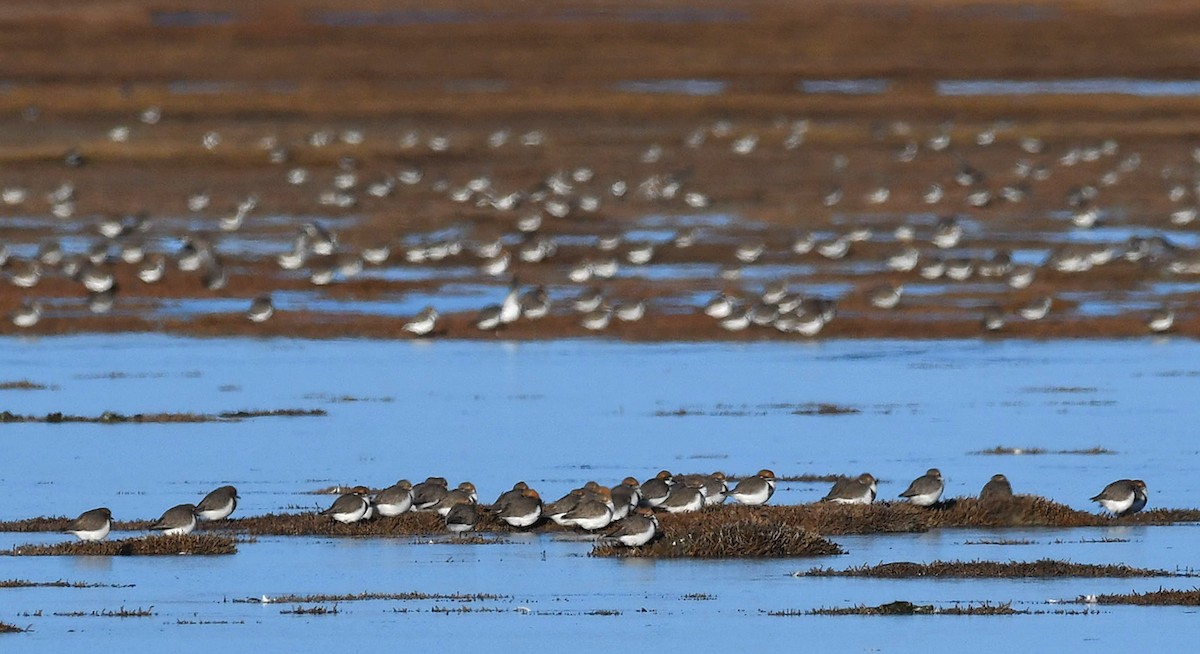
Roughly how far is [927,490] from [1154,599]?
370cm

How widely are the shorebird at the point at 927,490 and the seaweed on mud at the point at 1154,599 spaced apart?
11.0 ft

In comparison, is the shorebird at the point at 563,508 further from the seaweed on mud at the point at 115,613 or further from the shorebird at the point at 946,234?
the shorebird at the point at 946,234

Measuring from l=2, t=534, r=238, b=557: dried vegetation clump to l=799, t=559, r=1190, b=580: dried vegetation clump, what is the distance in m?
4.18

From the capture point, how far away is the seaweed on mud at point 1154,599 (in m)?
15.2

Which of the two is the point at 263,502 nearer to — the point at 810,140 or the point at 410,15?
the point at 810,140

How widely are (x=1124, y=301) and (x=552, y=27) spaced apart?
54654 millimetres

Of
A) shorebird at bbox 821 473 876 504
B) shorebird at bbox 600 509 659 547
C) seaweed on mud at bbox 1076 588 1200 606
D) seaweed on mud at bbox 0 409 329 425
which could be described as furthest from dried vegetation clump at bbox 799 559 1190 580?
seaweed on mud at bbox 0 409 329 425

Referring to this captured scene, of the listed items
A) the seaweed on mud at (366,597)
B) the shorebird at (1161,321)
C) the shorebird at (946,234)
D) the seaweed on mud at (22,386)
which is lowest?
the seaweed on mud at (366,597)

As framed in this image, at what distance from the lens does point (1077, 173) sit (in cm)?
5528

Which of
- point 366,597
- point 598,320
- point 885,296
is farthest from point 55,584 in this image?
point 885,296

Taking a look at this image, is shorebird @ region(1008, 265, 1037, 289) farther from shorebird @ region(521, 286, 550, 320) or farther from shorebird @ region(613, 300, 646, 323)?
shorebird @ region(521, 286, 550, 320)

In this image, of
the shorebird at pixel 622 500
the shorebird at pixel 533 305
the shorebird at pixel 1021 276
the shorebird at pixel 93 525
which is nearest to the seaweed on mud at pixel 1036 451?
the shorebird at pixel 622 500

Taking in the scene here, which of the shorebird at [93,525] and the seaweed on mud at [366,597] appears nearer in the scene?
the seaweed on mud at [366,597]

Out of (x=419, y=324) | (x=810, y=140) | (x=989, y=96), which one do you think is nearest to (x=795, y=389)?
(x=419, y=324)
